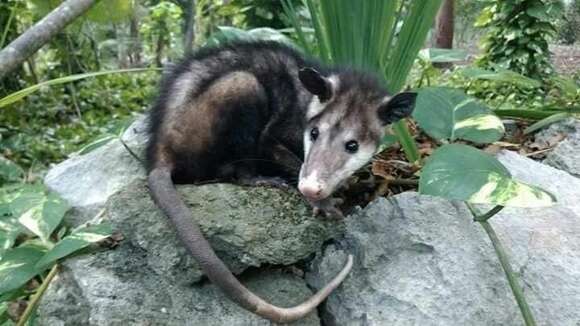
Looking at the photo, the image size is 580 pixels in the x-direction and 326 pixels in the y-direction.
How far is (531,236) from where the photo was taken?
8.54ft

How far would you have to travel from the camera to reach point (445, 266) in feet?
7.95

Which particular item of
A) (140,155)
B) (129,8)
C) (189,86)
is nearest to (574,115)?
(189,86)

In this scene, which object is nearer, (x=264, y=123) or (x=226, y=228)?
(x=226, y=228)

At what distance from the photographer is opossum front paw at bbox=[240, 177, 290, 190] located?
2.68 meters

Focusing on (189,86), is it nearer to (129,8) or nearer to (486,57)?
(129,8)

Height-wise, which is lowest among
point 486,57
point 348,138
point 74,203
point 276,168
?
point 486,57

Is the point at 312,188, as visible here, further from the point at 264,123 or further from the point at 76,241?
the point at 76,241

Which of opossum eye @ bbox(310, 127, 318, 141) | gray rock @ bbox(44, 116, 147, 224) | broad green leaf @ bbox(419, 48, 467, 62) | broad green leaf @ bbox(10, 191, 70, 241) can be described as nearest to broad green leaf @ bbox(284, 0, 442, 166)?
broad green leaf @ bbox(419, 48, 467, 62)

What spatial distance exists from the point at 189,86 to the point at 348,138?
2.57 feet

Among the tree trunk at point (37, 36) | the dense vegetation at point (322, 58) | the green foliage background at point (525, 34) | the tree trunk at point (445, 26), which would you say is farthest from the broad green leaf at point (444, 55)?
the tree trunk at point (445, 26)

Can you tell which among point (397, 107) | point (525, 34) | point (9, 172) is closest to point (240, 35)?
point (397, 107)

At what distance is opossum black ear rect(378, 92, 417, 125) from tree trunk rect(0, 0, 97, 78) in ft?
6.17

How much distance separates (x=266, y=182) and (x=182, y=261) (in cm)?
50

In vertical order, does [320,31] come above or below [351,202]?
above
